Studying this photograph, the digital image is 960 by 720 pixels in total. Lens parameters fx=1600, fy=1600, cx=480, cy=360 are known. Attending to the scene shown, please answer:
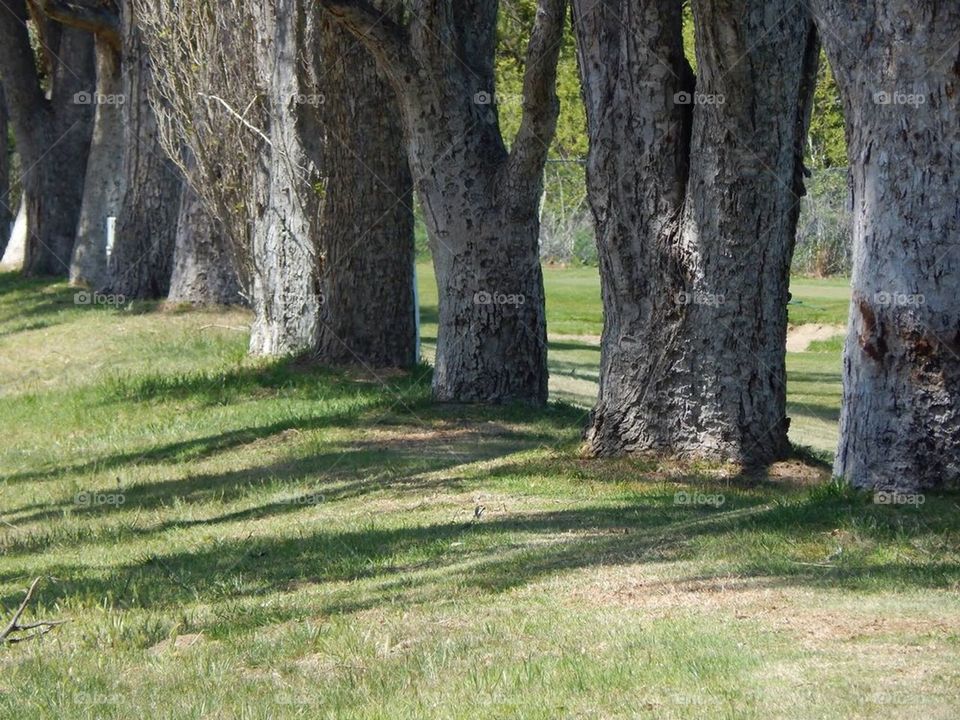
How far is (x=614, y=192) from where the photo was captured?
37.1 feet

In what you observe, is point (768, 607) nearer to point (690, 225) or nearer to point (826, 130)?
point (690, 225)

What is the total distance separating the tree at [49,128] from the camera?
94.7 feet

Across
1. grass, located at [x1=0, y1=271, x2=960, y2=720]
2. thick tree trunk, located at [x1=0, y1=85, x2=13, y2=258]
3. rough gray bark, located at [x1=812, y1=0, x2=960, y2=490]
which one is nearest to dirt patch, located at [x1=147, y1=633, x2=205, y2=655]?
grass, located at [x1=0, y1=271, x2=960, y2=720]

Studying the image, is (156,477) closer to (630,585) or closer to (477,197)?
(477,197)

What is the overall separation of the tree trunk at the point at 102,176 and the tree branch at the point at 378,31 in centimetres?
1321

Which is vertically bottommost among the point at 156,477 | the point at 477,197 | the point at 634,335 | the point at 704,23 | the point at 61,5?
the point at 156,477

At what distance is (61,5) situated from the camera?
2394 cm

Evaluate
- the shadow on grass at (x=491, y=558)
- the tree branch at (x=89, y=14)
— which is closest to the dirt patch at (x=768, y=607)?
the shadow on grass at (x=491, y=558)

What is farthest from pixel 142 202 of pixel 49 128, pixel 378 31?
pixel 378 31

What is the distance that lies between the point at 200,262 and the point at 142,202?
2745mm

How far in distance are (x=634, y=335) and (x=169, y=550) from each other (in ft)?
12.2

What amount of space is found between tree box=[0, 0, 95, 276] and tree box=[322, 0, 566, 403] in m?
16.4

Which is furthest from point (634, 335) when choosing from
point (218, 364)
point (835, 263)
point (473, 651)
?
point (835, 263)

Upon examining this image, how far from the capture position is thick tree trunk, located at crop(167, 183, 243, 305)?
20.9m
